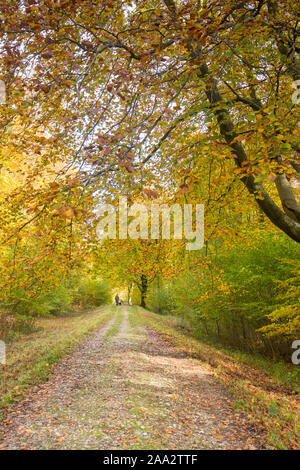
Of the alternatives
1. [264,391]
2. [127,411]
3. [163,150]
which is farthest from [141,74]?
Result: [264,391]

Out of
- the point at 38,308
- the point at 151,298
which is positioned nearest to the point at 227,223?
the point at 38,308

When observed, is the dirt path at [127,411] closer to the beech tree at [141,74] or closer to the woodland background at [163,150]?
the woodland background at [163,150]

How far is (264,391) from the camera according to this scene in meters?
6.73

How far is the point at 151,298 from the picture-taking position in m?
29.3

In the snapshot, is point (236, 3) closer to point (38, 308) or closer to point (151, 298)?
point (38, 308)

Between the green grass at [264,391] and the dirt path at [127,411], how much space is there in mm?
298

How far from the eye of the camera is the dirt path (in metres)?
4.09

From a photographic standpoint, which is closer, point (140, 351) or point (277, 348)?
point (140, 351)

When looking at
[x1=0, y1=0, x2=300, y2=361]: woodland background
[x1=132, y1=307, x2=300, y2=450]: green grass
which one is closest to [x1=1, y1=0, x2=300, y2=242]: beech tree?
[x1=0, y1=0, x2=300, y2=361]: woodland background

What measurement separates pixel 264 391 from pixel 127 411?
3787mm

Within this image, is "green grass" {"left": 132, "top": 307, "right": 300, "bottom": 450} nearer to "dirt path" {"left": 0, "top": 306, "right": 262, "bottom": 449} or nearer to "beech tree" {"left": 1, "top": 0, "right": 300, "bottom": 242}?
"dirt path" {"left": 0, "top": 306, "right": 262, "bottom": 449}

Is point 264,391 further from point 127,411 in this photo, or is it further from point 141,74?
point 141,74

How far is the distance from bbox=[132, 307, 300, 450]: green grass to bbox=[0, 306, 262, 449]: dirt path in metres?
0.30
